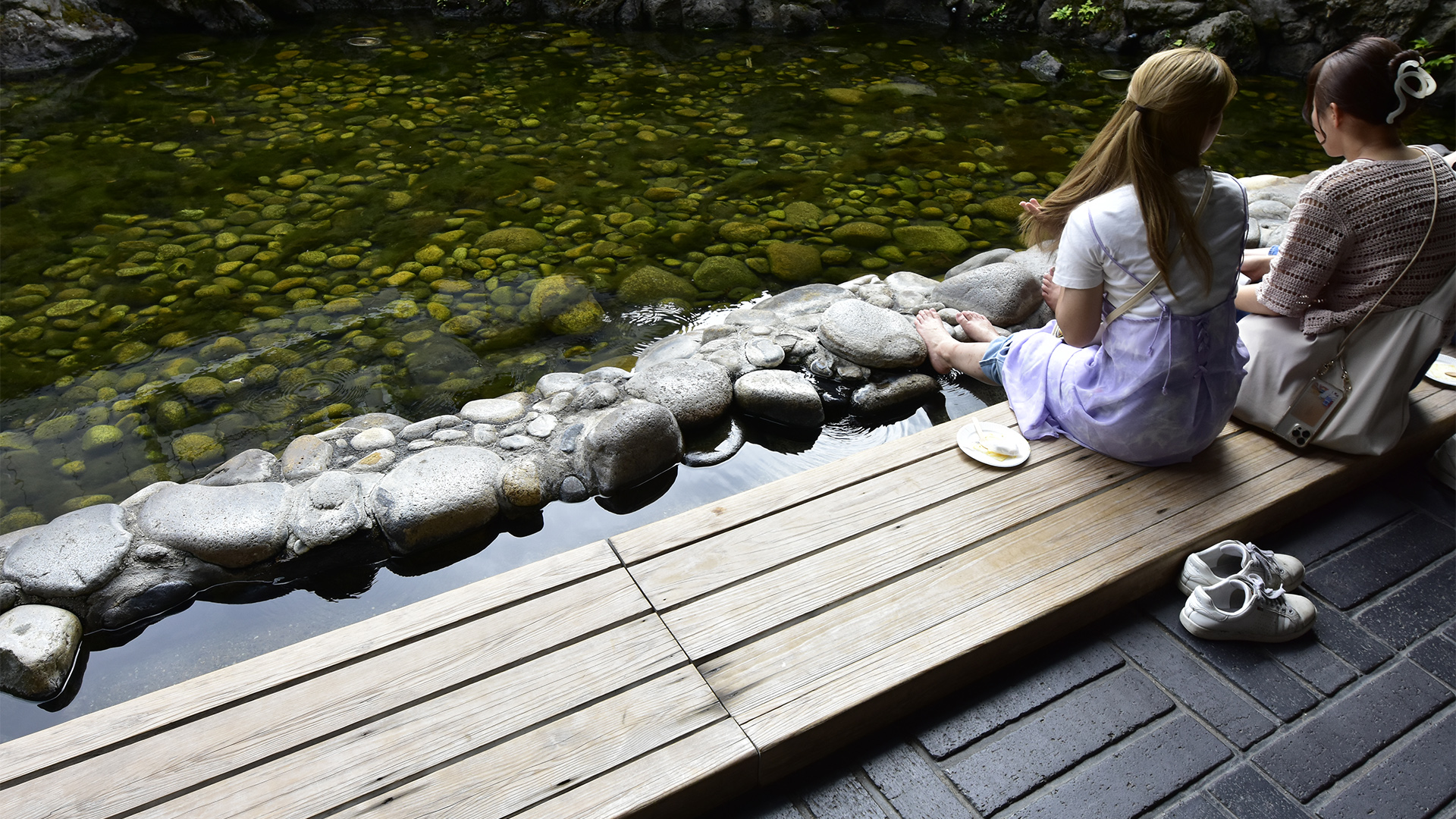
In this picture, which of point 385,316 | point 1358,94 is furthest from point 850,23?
point 1358,94

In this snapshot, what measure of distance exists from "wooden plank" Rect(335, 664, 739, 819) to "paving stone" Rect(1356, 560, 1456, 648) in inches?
67.3

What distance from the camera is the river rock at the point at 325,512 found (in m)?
2.50

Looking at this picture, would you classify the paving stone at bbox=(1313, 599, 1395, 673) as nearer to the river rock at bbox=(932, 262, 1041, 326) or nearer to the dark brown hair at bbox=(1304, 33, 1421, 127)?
the dark brown hair at bbox=(1304, 33, 1421, 127)

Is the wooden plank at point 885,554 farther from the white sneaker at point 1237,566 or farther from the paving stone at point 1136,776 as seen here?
the paving stone at point 1136,776

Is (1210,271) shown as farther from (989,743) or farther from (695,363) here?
(695,363)

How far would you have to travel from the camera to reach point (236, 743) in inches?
64.0

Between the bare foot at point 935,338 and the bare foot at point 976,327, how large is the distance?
74mm

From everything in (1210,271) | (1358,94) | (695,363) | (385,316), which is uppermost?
(1358,94)

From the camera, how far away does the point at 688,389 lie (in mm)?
3025

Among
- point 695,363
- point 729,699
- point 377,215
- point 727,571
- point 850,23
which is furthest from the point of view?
point 850,23

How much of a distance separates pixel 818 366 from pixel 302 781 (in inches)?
88.4

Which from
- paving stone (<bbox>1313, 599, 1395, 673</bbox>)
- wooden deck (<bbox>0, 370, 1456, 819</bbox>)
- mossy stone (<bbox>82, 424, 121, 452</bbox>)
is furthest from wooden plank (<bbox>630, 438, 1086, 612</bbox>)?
mossy stone (<bbox>82, 424, 121, 452</bbox>)

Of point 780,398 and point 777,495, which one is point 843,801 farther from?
point 780,398

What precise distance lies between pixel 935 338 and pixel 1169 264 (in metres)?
1.23
